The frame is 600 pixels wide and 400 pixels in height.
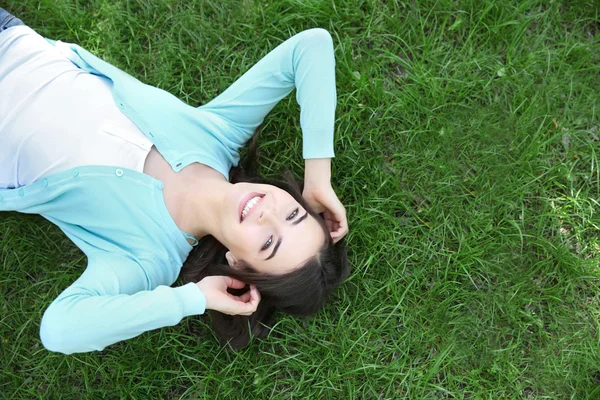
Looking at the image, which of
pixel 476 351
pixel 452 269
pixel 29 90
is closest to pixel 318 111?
pixel 452 269

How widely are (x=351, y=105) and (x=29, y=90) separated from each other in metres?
2.38

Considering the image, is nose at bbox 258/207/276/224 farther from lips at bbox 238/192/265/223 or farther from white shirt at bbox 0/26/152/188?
white shirt at bbox 0/26/152/188

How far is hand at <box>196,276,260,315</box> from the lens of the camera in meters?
3.02

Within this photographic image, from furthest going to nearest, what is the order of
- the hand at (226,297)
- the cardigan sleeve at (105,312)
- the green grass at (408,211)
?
the green grass at (408,211) < the hand at (226,297) < the cardigan sleeve at (105,312)

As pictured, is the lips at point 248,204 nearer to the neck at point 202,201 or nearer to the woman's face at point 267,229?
the woman's face at point 267,229

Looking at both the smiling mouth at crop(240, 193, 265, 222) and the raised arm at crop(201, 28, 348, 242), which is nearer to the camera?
the smiling mouth at crop(240, 193, 265, 222)

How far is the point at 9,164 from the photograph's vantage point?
10.9 feet

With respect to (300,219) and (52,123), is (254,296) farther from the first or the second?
(52,123)

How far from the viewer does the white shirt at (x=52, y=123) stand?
10.5 ft

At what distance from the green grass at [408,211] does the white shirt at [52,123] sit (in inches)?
28.5

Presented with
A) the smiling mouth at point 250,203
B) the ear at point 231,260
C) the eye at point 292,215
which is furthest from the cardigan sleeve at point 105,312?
the eye at point 292,215

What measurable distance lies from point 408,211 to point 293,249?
1331 millimetres

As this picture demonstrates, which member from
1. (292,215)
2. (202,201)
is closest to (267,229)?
(292,215)

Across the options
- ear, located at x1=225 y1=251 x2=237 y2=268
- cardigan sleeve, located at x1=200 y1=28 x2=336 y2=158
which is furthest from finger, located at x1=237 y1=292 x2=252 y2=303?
cardigan sleeve, located at x1=200 y1=28 x2=336 y2=158
